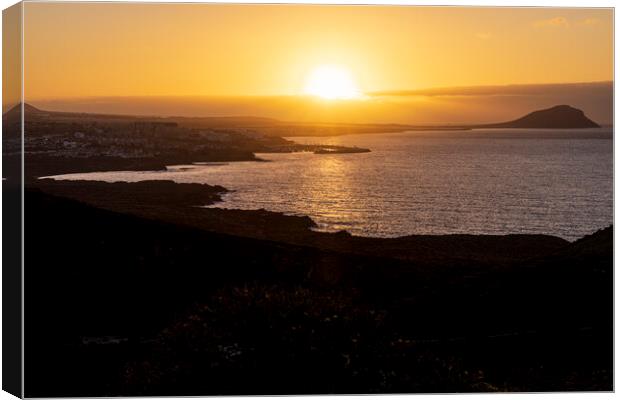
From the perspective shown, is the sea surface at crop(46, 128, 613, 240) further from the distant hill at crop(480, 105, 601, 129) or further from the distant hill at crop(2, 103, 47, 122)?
the distant hill at crop(2, 103, 47, 122)

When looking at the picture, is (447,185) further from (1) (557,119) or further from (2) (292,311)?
(2) (292,311)

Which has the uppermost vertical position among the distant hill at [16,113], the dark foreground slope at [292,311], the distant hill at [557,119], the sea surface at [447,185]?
the distant hill at [557,119]

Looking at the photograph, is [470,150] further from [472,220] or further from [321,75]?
[321,75]

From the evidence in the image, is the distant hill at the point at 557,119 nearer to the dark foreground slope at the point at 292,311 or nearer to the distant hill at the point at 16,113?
the dark foreground slope at the point at 292,311

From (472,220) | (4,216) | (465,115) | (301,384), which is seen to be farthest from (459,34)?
(4,216)

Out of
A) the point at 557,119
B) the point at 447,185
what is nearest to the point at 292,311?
the point at 447,185

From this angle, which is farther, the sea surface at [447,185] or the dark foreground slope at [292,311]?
the sea surface at [447,185]

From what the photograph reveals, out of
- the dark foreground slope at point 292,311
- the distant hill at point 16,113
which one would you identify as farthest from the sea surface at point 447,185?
the distant hill at point 16,113
